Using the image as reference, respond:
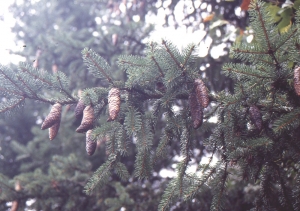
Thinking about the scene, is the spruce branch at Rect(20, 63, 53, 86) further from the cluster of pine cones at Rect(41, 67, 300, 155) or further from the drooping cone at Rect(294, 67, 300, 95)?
the drooping cone at Rect(294, 67, 300, 95)

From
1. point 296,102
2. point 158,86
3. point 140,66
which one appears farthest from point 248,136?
point 140,66

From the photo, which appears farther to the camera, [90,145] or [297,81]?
[90,145]

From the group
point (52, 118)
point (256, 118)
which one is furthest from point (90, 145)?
point (256, 118)

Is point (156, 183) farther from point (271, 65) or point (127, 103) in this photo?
point (271, 65)

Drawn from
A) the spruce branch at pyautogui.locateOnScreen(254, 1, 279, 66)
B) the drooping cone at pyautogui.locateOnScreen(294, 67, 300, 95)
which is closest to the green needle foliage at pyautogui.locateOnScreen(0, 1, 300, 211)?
the spruce branch at pyautogui.locateOnScreen(254, 1, 279, 66)

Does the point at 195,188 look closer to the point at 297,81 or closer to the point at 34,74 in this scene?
the point at 297,81
